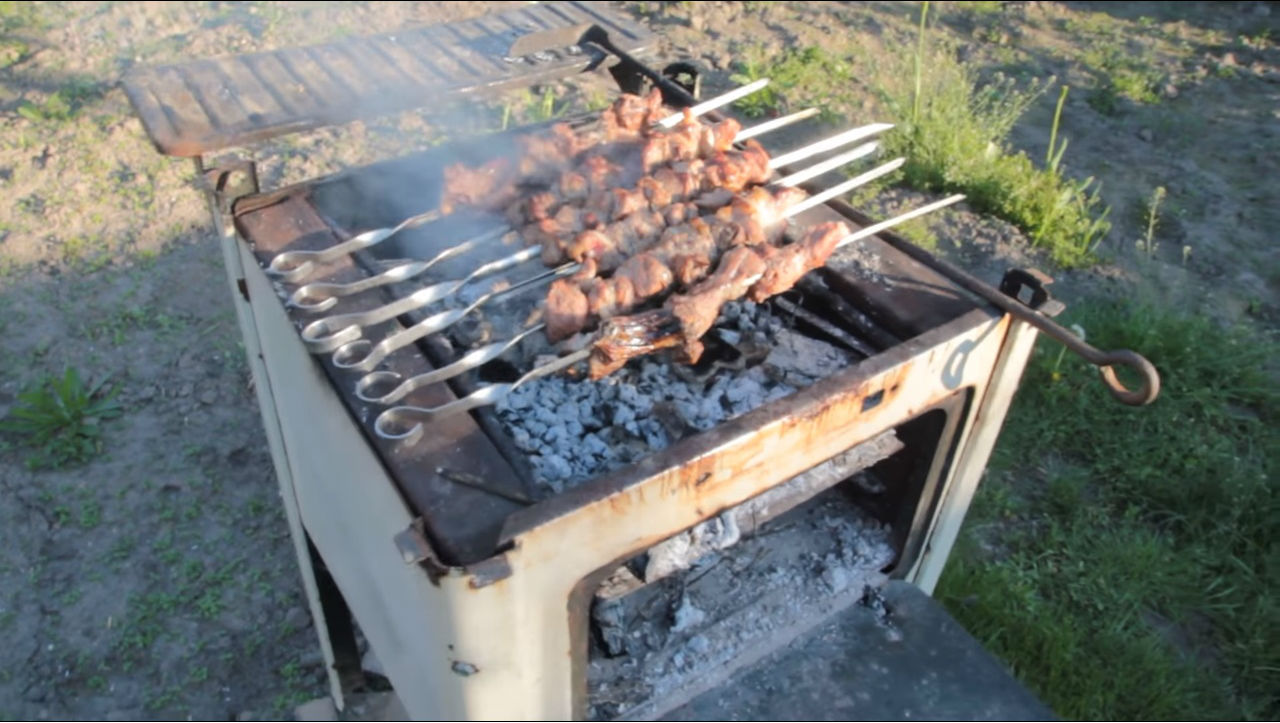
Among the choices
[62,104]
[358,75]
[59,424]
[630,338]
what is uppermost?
[358,75]

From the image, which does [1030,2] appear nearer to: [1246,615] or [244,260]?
[1246,615]

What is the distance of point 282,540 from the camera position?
11.8 feet

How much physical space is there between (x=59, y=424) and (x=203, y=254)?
50.6 inches

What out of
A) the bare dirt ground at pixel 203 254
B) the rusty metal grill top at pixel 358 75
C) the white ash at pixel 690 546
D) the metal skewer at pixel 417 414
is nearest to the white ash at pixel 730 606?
the white ash at pixel 690 546

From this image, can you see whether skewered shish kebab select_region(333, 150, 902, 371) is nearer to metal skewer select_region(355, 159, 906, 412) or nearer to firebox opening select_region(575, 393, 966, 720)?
metal skewer select_region(355, 159, 906, 412)

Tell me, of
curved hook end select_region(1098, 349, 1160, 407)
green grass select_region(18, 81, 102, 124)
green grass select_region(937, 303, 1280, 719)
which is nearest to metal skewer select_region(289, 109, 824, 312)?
curved hook end select_region(1098, 349, 1160, 407)

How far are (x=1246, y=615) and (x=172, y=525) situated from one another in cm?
402

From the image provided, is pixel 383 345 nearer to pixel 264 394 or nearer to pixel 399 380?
pixel 399 380

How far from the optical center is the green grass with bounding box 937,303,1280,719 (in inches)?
123

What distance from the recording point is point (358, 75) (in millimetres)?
2373

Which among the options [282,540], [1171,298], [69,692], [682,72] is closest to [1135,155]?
[1171,298]

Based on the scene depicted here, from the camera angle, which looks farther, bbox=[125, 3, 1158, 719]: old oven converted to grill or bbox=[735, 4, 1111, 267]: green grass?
bbox=[735, 4, 1111, 267]: green grass

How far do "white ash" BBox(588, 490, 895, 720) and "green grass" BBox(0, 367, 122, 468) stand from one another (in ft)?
8.95

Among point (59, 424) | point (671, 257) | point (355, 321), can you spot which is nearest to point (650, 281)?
point (671, 257)
